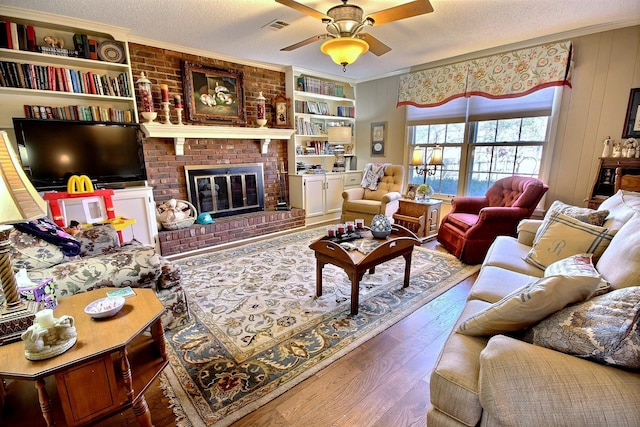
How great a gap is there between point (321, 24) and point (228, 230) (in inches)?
107

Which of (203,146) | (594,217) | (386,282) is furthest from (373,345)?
(203,146)

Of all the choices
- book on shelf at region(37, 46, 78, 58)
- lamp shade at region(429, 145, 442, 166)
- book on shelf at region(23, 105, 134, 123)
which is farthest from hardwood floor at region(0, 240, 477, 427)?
book on shelf at region(37, 46, 78, 58)

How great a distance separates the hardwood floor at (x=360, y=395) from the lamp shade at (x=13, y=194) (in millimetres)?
900

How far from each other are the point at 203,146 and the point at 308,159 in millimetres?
1860

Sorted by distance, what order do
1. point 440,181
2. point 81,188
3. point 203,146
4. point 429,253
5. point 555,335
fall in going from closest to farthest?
point 555,335 < point 81,188 < point 429,253 < point 203,146 < point 440,181

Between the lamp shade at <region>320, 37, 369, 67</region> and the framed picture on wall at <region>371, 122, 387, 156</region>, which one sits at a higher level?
the lamp shade at <region>320, 37, 369, 67</region>

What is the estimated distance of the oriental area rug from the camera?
60.8 inches

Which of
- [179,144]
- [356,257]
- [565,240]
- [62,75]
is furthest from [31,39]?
[565,240]

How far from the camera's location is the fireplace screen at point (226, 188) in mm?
3984

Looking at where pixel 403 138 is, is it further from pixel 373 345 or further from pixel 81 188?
pixel 81 188

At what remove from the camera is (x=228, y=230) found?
398cm

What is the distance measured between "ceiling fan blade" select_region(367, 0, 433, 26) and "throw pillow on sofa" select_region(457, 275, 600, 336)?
1829 millimetres

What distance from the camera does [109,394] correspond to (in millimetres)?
1181

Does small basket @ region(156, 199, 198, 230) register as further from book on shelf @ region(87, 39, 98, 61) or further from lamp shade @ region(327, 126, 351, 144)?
lamp shade @ region(327, 126, 351, 144)
